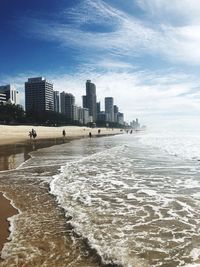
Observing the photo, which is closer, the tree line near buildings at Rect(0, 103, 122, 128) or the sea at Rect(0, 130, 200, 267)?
the sea at Rect(0, 130, 200, 267)

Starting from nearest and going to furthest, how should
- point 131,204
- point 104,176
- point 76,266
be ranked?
point 76,266
point 131,204
point 104,176

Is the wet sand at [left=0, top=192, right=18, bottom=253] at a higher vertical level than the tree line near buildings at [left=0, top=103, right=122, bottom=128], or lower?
lower

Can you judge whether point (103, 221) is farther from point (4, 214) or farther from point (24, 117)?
point (24, 117)

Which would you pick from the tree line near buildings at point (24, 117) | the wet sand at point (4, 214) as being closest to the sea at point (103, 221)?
the wet sand at point (4, 214)

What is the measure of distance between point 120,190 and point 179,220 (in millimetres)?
4159

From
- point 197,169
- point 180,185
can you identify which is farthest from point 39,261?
point 197,169

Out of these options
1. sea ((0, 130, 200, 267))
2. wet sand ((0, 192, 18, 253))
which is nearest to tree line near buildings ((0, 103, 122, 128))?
sea ((0, 130, 200, 267))

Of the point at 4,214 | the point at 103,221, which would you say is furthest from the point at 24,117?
the point at 103,221

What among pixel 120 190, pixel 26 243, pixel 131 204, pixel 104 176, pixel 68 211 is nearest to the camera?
pixel 26 243

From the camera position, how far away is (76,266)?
5.78 metres

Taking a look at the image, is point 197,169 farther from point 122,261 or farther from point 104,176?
point 122,261

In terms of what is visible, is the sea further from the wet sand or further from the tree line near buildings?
the tree line near buildings

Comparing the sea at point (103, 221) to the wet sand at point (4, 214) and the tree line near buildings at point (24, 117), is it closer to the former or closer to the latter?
the wet sand at point (4, 214)

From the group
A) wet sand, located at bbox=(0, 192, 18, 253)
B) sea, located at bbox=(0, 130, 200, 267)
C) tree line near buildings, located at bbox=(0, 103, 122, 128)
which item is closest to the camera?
sea, located at bbox=(0, 130, 200, 267)
